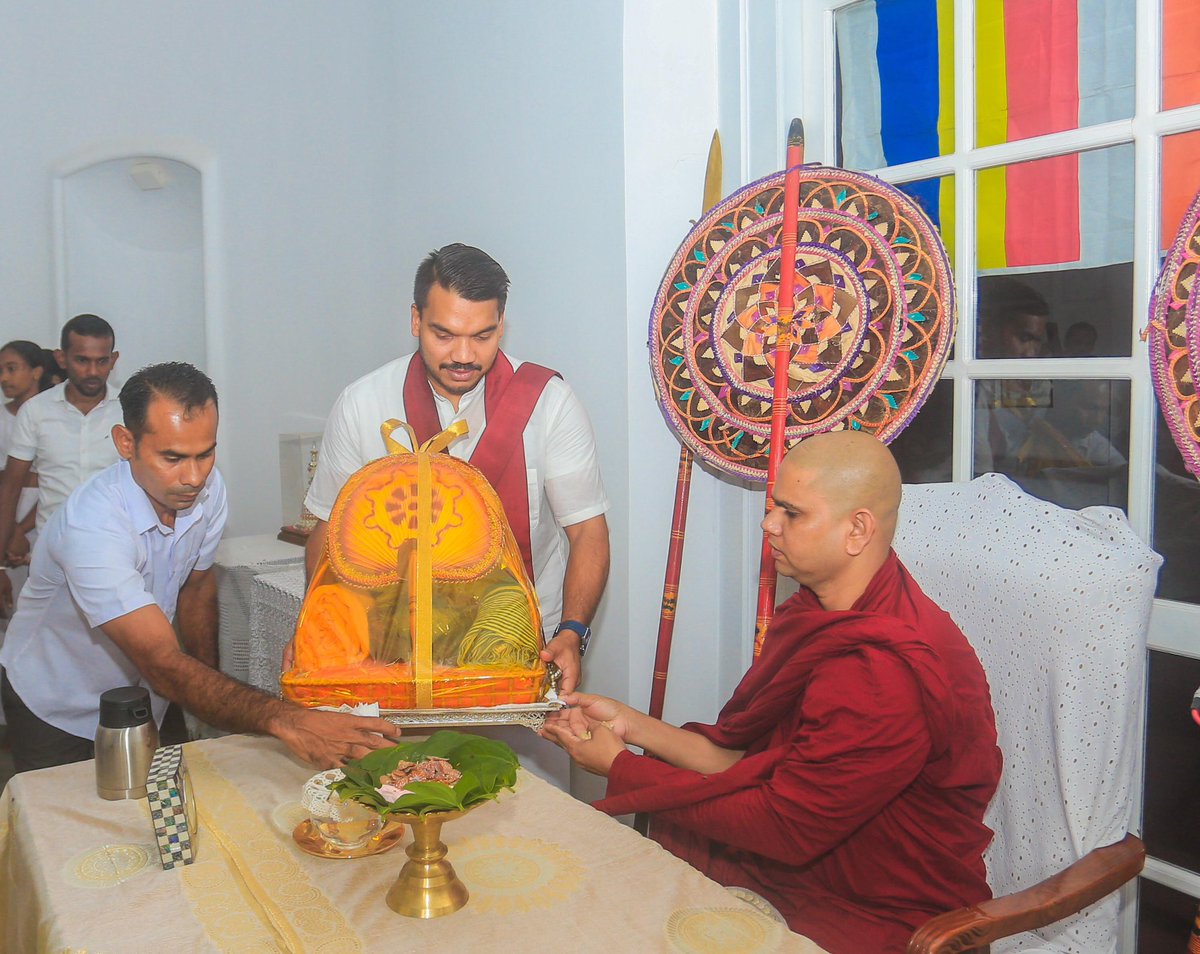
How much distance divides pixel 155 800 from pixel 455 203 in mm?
2348

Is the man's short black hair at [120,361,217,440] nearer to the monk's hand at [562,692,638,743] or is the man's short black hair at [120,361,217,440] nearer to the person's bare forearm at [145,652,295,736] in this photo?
the person's bare forearm at [145,652,295,736]

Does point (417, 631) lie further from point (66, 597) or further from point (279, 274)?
point (279, 274)

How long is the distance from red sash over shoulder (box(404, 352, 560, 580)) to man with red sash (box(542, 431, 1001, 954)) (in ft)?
2.36

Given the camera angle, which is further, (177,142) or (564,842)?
(177,142)

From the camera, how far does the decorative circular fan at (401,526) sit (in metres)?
1.71

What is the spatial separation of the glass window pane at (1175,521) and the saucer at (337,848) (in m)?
1.44

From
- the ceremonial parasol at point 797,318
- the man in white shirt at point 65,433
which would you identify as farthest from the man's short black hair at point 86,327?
the ceremonial parasol at point 797,318

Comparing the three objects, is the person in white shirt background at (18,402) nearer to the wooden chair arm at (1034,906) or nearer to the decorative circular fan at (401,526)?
the decorative circular fan at (401,526)

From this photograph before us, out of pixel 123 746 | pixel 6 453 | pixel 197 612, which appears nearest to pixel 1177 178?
pixel 123 746

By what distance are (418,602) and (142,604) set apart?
682 millimetres

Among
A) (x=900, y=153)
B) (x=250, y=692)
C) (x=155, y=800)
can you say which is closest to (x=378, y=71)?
(x=900, y=153)

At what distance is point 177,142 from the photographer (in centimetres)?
340

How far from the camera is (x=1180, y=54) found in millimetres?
1776

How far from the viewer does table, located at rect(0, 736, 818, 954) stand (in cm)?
119
